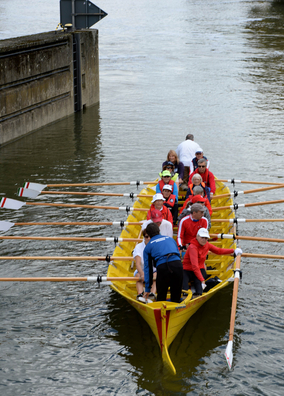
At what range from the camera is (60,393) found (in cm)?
738

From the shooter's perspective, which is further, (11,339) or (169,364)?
(11,339)

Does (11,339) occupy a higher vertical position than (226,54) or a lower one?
lower

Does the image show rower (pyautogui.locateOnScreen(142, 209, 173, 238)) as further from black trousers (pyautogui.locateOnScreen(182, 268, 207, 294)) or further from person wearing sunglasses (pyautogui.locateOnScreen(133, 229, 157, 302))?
black trousers (pyautogui.locateOnScreen(182, 268, 207, 294))

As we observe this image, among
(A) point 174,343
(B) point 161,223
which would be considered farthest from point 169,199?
(A) point 174,343

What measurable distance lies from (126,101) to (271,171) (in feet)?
41.0

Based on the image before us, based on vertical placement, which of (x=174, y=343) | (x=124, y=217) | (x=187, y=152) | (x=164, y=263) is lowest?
(x=174, y=343)

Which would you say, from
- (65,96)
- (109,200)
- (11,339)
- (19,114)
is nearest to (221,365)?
(11,339)

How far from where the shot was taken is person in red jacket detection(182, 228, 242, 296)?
28.9 feet

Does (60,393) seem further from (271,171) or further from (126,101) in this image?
(126,101)

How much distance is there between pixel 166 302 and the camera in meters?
7.75

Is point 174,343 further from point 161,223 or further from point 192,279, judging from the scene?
point 161,223

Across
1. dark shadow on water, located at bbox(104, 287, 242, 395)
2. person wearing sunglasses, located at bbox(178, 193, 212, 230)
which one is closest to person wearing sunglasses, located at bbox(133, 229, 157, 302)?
dark shadow on water, located at bbox(104, 287, 242, 395)

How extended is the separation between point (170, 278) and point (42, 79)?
632 inches

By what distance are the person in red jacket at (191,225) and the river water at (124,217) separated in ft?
4.46
